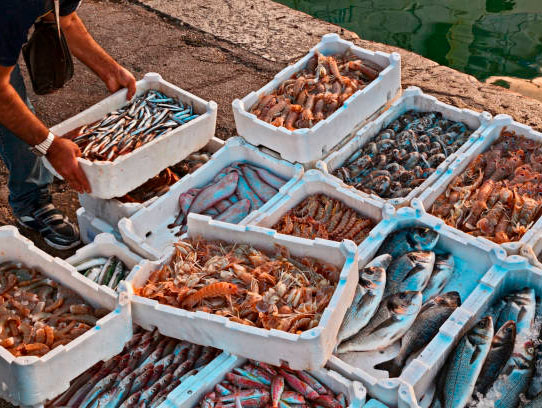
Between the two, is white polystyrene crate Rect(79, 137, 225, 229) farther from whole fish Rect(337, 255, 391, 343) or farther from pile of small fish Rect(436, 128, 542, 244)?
pile of small fish Rect(436, 128, 542, 244)

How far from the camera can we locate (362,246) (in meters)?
3.95

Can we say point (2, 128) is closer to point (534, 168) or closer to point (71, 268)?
point (71, 268)

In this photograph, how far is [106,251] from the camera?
4.28 m

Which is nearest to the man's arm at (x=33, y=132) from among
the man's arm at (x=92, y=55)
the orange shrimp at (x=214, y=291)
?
the man's arm at (x=92, y=55)

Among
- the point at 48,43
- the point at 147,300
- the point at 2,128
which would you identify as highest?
the point at 48,43

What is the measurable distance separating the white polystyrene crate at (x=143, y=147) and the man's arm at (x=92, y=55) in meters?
0.08

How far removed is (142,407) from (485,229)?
2.31m

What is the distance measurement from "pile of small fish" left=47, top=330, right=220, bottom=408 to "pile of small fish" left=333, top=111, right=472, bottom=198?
5.58 feet

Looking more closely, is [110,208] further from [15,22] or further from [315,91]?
[315,91]

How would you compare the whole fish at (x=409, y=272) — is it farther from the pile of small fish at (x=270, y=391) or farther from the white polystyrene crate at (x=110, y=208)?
the white polystyrene crate at (x=110, y=208)

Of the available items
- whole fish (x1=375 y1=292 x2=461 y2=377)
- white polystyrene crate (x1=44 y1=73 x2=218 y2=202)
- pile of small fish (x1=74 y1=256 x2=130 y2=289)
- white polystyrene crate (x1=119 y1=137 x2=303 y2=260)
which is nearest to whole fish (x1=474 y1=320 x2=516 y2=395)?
whole fish (x1=375 y1=292 x2=461 y2=377)

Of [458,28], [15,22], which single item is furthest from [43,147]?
[458,28]

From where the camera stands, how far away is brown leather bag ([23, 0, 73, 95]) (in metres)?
4.09

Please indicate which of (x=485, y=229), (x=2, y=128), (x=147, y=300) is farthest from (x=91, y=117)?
(x=485, y=229)
